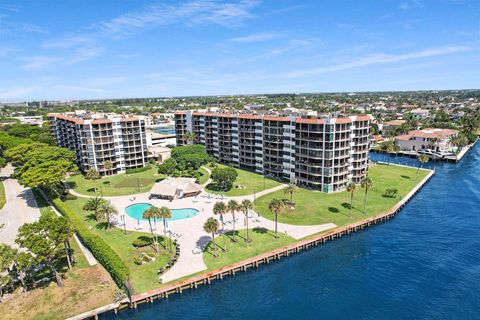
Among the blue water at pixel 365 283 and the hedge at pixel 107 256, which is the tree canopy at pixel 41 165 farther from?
the blue water at pixel 365 283

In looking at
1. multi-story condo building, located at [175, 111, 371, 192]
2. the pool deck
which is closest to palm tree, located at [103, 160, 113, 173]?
the pool deck

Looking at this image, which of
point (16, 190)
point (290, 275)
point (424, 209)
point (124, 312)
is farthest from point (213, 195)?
point (16, 190)

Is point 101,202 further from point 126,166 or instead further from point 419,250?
point 419,250

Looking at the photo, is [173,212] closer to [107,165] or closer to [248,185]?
[248,185]

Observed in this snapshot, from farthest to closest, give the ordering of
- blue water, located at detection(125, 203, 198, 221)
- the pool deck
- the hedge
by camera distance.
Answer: blue water, located at detection(125, 203, 198, 221)
the pool deck
the hedge

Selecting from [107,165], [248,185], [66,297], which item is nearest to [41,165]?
[107,165]

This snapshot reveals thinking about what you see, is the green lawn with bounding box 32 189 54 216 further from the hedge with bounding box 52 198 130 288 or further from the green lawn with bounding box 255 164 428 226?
the green lawn with bounding box 255 164 428 226
